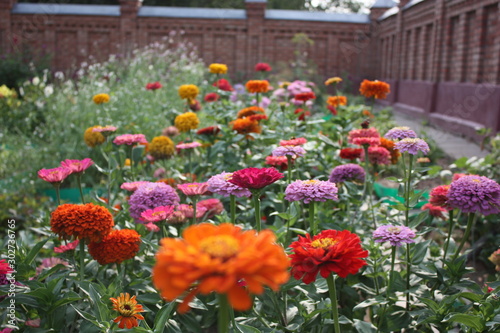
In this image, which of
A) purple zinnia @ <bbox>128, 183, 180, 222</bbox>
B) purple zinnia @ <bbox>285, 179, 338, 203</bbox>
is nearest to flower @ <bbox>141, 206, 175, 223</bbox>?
purple zinnia @ <bbox>128, 183, 180, 222</bbox>

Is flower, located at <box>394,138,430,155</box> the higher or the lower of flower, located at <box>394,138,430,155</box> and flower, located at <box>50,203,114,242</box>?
the higher

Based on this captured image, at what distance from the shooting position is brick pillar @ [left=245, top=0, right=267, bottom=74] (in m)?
13.4

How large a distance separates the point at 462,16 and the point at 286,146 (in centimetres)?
713

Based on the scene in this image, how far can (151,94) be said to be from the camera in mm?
6113

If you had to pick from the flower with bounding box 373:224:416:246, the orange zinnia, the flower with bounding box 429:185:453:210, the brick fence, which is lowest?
the flower with bounding box 373:224:416:246

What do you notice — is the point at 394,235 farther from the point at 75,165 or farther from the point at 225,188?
the point at 75,165

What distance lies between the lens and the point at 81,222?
4.56 ft

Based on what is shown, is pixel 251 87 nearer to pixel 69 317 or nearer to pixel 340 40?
pixel 69 317

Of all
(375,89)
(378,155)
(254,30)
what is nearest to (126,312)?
(378,155)

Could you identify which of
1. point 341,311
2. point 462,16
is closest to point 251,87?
point 341,311

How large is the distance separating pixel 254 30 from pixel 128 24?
3.56m

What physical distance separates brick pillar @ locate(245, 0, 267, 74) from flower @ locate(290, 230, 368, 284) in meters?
13.0

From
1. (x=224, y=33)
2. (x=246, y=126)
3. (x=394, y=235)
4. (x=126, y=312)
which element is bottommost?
(x=126, y=312)

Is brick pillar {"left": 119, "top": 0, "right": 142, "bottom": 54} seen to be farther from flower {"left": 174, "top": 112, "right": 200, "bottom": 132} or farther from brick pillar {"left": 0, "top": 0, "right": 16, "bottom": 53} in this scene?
flower {"left": 174, "top": 112, "right": 200, "bottom": 132}
